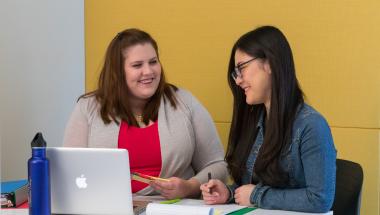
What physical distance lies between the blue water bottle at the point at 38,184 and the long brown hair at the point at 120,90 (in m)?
0.83

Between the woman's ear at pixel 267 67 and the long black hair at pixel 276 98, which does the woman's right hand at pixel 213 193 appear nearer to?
the long black hair at pixel 276 98

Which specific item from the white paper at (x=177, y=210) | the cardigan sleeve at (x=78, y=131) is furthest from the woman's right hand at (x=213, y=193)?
the cardigan sleeve at (x=78, y=131)

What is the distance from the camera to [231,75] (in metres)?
2.40

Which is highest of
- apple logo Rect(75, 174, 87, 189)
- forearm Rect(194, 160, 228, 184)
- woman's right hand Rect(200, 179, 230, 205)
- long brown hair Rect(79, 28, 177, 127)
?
long brown hair Rect(79, 28, 177, 127)

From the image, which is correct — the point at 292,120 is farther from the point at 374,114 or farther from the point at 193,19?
the point at 193,19

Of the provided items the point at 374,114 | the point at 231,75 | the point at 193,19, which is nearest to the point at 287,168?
the point at 231,75

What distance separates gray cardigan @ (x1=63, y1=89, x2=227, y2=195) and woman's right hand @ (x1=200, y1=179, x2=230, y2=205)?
0.39m

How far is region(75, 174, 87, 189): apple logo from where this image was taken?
6.77 feet

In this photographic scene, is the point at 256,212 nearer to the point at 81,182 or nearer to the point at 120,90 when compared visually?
the point at 81,182

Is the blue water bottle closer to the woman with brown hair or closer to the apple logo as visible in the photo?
the apple logo

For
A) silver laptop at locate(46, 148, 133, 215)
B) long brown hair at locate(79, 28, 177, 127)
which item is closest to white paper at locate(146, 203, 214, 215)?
silver laptop at locate(46, 148, 133, 215)

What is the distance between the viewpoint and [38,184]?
6.43ft

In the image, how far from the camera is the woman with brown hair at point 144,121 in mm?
2760

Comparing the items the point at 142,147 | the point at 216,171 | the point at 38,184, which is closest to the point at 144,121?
the point at 142,147
